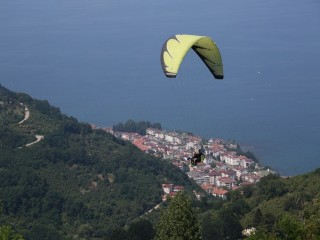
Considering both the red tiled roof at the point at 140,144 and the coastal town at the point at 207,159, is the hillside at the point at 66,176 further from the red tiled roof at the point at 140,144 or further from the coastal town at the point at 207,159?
the red tiled roof at the point at 140,144

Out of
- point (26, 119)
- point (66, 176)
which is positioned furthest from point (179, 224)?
point (26, 119)

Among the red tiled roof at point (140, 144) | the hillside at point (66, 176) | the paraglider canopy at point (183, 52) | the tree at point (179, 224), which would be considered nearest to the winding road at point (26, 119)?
the hillside at point (66, 176)

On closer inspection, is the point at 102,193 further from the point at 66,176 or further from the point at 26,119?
the point at 26,119

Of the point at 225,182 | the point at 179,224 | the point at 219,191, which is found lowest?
the point at 225,182

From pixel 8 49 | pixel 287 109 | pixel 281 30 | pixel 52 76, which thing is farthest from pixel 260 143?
pixel 8 49

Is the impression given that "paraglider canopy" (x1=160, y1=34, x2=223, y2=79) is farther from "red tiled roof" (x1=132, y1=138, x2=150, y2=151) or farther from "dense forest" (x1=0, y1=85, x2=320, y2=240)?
"red tiled roof" (x1=132, y1=138, x2=150, y2=151)

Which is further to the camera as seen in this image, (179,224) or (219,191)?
(219,191)
